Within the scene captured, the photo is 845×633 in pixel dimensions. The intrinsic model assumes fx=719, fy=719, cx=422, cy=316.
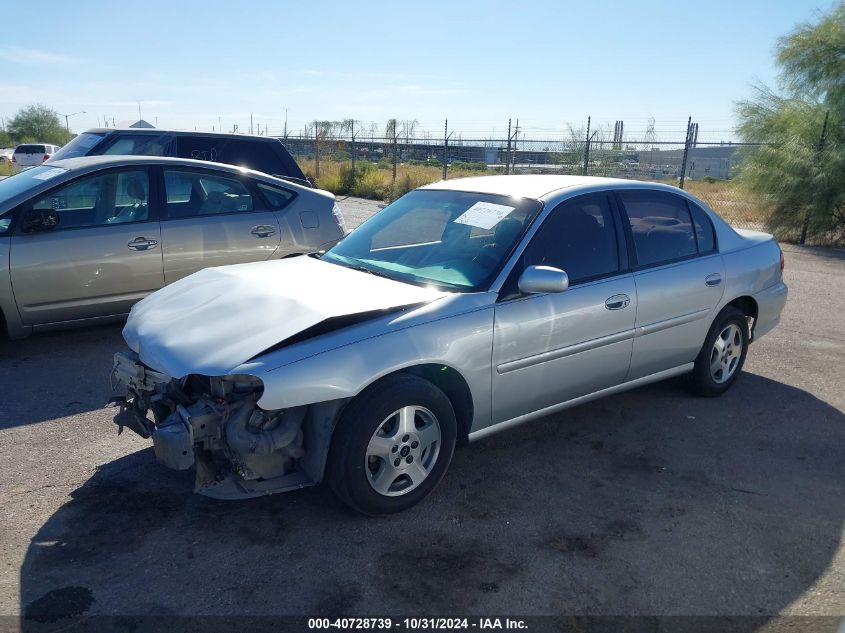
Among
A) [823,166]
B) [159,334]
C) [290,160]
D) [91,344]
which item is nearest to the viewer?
[159,334]

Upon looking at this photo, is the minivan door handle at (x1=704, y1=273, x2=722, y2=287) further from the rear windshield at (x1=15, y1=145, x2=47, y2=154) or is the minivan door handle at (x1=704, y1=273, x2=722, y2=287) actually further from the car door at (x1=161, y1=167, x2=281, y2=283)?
the rear windshield at (x1=15, y1=145, x2=47, y2=154)

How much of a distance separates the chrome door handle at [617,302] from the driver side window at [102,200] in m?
4.10

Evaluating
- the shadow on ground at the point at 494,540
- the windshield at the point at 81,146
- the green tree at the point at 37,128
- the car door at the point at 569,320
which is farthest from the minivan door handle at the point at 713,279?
the green tree at the point at 37,128

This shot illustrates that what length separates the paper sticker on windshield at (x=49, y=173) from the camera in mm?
5996

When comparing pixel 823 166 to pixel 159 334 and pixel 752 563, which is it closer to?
pixel 752 563

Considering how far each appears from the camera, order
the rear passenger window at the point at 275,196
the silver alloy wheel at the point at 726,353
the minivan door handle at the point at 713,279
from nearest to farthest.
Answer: the minivan door handle at the point at 713,279 → the silver alloy wheel at the point at 726,353 → the rear passenger window at the point at 275,196

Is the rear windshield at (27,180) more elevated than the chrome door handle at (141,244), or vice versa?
the rear windshield at (27,180)

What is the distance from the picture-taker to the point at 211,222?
655 centimetres

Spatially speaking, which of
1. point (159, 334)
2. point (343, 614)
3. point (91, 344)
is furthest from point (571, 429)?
point (91, 344)

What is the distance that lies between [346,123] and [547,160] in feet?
29.8

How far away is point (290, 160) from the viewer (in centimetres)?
1024

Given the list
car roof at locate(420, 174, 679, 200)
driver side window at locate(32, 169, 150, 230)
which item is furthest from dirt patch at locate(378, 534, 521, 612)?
driver side window at locate(32, 169, 150, 230)

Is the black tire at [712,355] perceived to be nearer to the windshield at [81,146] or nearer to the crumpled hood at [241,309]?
the crumpled hood at [241,309]

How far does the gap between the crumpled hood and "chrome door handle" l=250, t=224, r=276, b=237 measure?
7.81 ft
